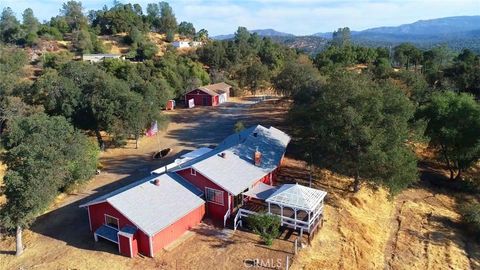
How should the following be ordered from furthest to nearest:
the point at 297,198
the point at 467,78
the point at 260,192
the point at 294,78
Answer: the point at 467,78
the point at 294,78
the point at 260,192
the point at 297,198

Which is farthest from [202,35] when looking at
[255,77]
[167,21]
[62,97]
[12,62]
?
[62,97]

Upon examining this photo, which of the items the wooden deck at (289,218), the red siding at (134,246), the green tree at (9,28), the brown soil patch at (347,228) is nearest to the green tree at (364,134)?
the brown soil patch at (347,228)

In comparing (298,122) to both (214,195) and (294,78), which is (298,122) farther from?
(294,78)

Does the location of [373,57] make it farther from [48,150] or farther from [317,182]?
[48,150]

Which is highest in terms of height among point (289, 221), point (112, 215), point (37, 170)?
point (37, 170)

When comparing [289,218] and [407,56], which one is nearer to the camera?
[289,218]

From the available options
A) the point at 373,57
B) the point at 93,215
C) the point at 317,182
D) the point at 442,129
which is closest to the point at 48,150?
the point at 93,215

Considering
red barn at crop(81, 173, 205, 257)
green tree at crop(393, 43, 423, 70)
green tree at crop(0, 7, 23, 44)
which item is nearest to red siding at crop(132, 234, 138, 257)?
red barn at crop(81, 173, 205, 257)
